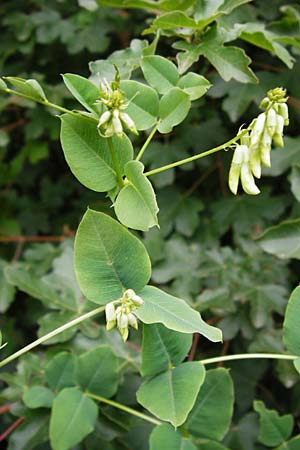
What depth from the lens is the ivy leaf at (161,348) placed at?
0.95 m

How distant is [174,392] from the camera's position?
921mm

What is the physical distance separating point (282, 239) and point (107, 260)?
0.48m

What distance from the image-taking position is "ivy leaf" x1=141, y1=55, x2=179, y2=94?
3.29ft

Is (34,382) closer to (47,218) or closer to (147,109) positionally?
(147,109)

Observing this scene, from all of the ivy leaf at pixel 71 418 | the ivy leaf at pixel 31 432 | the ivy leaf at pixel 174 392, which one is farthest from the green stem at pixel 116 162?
the ivy leaf at pixel 31 432

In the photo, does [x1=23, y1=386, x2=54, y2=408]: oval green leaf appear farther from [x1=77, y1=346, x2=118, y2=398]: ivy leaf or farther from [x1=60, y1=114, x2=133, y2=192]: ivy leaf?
[x1=60, y1=114, x2=133, y2=192]: ivy leaf

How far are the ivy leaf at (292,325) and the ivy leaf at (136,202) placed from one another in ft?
0.83

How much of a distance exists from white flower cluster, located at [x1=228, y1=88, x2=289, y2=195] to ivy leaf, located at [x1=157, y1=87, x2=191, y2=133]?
12cm

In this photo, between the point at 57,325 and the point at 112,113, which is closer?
the point at 112,113

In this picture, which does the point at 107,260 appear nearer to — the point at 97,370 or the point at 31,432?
the point at 97,370

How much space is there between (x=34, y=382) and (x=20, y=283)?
207 mm

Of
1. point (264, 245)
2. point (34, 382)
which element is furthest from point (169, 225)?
point (34, 382)

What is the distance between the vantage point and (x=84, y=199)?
182 cm

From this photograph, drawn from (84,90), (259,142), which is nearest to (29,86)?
(84,90)
